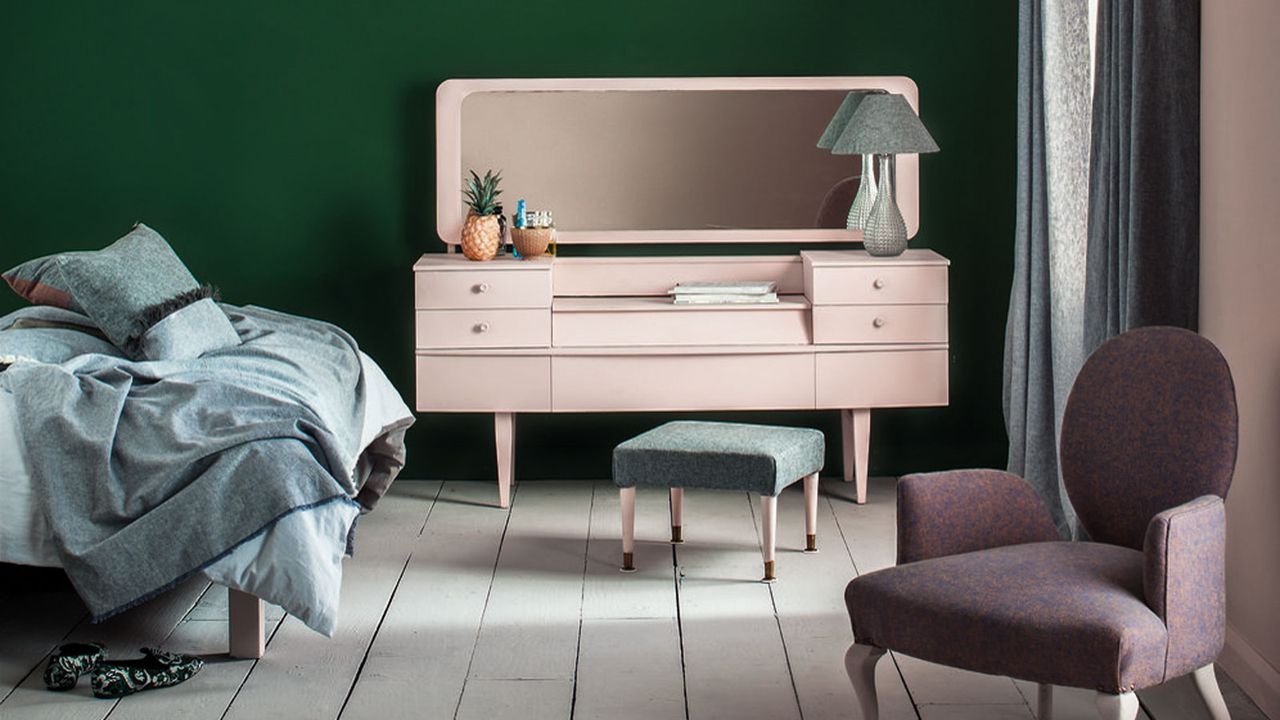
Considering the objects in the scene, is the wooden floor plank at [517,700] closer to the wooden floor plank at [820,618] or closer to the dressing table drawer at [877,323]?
the wooden floor plank at [820,618]

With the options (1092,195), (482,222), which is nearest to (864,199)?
(482,222)

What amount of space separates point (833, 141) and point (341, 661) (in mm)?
2419

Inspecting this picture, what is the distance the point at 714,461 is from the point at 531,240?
51.9 inches

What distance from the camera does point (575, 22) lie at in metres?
4.98

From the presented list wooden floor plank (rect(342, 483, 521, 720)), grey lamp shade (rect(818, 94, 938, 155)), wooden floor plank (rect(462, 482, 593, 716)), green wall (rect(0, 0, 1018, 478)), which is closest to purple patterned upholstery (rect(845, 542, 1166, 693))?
wooden floor plank (rect(462, 482, 593, 716))

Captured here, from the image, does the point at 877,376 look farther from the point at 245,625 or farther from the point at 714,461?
the point at 245,625

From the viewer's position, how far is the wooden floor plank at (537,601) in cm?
312

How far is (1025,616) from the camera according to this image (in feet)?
7.68

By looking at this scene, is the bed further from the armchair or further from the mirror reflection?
the mirror reflection

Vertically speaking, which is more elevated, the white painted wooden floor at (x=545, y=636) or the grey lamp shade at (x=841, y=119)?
the grey lamp shade at (x=841, y=119)

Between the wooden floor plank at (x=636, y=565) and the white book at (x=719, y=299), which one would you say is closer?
the wooden floor plank at (x=636, y=565)

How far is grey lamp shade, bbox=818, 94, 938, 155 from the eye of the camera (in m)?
4.54

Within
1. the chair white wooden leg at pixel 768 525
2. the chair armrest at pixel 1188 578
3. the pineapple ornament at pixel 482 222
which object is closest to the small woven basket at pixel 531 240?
the pineapple ornament at pixel 482 222

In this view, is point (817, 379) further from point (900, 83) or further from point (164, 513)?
point (164, 513)
